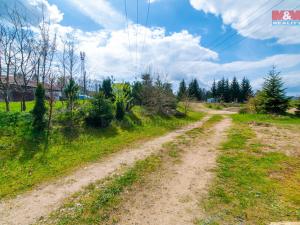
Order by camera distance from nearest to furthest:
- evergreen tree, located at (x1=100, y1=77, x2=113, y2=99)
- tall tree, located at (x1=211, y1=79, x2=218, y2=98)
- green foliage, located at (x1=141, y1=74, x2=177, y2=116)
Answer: evergreen tree, located at (x1=100, y1=77, x2=113, y2=99), green foliage, located at (x1=141, y1=74, x2=177, y2=116), tall tree, located at (x1=211, y1=79, x2=218, y2=98)

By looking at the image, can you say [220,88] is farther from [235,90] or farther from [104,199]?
[104,199]

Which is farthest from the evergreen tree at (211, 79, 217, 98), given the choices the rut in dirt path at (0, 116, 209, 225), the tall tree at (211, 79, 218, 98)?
the rut in dirt path at (0, 116, 209, 225)

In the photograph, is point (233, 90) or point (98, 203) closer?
point (98, 203)

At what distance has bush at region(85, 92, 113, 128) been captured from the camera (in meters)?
11.1

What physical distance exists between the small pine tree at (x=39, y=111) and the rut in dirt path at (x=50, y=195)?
15.0ft

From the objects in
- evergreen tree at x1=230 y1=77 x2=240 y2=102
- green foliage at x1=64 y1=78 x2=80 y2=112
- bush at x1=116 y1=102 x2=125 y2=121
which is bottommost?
bush at x1=116 y1=102 x2=125 y2=121

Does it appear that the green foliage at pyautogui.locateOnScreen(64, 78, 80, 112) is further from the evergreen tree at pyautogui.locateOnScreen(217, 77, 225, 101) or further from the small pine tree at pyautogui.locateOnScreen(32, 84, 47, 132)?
the evergreen tree at pyautogui.locateOnScreen(217, 77, 225, 101)

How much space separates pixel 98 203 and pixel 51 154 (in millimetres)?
4082

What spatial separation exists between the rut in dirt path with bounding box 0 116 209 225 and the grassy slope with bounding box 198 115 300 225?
9.83 ft

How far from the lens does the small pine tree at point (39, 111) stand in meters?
8.84

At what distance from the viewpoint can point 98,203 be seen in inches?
148

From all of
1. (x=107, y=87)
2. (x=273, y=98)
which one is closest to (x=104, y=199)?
(x=107, y=87)

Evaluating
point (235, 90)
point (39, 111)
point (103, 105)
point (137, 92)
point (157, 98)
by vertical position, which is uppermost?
point (235, 90)

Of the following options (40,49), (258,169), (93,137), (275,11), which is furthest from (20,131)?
(275,11)
